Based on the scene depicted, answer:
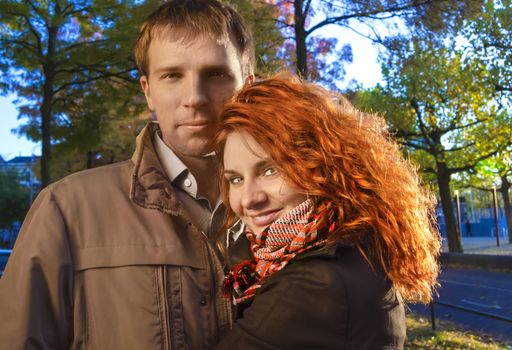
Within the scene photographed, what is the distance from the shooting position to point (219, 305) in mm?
1936

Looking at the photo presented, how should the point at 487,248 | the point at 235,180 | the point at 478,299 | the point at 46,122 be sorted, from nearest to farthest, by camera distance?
the point at 235,180, the point at 478,299, the point at 46,122, the point at 487,248

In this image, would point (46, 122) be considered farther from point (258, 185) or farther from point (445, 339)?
point (258, 185)

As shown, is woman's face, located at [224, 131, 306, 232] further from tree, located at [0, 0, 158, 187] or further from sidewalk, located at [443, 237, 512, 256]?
sidewalk, located at [443, 237, 512, 256]

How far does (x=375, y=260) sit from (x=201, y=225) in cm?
77

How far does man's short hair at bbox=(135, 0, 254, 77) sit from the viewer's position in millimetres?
2133

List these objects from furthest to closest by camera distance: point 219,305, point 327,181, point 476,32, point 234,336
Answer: point 476,32
point 219,305
point 327,181
point 234,336

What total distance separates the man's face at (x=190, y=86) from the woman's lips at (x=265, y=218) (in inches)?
16.9

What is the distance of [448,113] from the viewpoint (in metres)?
20.8

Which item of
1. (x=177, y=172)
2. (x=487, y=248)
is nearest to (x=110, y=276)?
(x=177, y=172)

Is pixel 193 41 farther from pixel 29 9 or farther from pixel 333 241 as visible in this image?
pixel 29 9

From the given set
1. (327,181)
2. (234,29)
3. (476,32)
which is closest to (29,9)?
(234,29)

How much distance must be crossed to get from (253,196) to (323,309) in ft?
1.53

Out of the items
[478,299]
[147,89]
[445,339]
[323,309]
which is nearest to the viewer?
[323,309]

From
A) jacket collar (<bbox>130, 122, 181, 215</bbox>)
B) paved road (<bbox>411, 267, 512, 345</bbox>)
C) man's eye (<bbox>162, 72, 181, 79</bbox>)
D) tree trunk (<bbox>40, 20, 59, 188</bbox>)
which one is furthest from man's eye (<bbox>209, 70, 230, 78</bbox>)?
tree trunk (<bbox>40, 20, 59, 188</bbox>)
